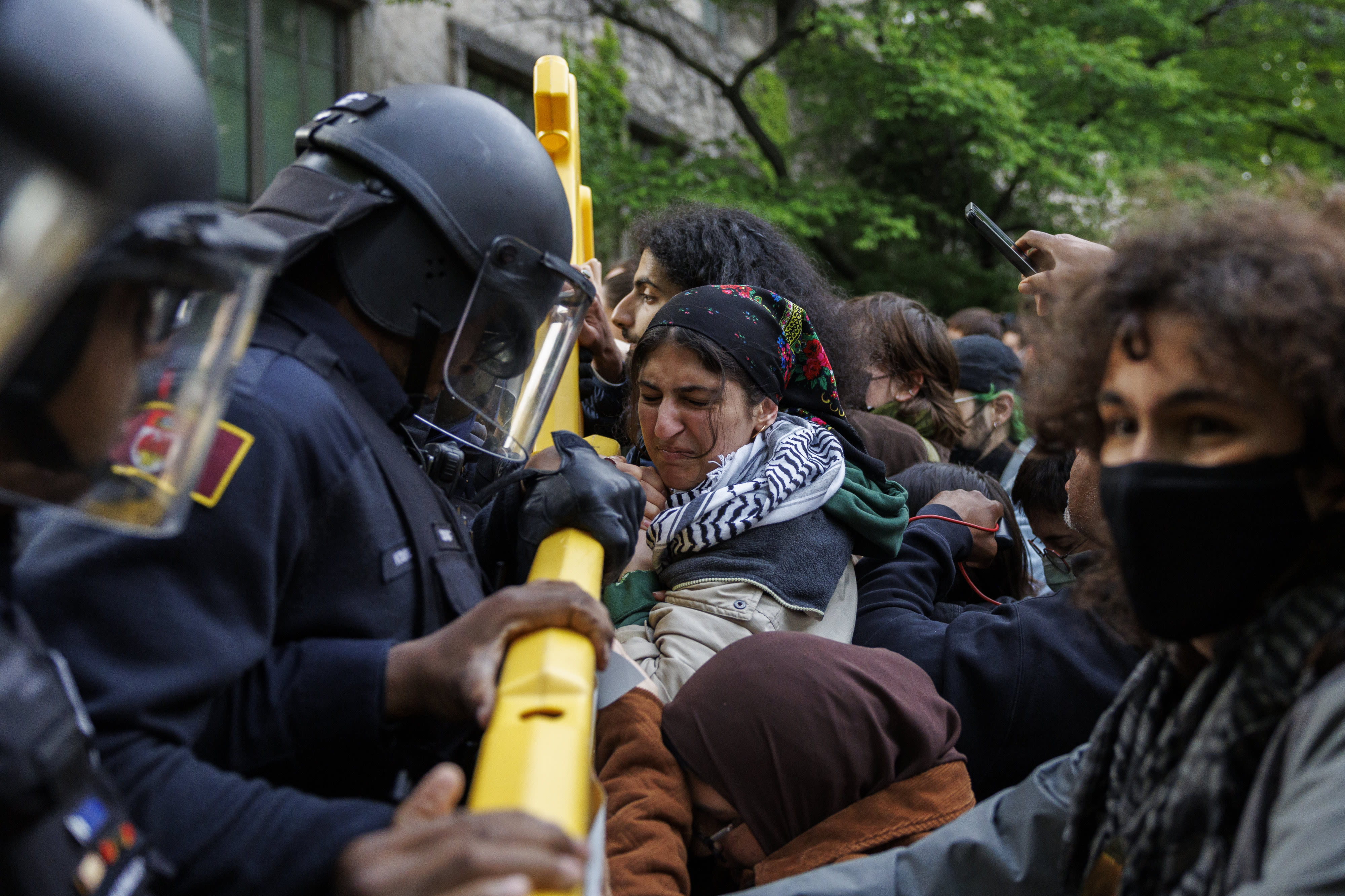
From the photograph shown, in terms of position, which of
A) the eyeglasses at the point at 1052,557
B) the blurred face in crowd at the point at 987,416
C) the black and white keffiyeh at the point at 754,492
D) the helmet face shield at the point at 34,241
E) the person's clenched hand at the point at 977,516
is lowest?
the blurred face in crowd at the point at 987,416

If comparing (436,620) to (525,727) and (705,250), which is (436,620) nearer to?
(525,727)

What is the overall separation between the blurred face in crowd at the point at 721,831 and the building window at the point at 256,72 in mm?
6877

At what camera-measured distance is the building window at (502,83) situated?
10.1m

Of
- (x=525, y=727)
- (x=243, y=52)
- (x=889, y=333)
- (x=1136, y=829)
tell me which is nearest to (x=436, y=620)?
(x=525, y=727)

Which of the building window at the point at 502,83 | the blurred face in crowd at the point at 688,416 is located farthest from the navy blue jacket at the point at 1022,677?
the building window at the point at 502,83

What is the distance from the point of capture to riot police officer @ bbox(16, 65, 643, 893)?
1.31 metres

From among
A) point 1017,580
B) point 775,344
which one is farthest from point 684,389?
point 1017,580

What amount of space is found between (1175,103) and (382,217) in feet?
37.1

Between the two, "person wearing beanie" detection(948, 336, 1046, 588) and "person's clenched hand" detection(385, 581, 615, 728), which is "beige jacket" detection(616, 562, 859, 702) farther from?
"person wearing beanie" detection(948, 336, 1046, 588)

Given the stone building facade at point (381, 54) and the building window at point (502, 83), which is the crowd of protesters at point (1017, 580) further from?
the building window at point (502, 83)

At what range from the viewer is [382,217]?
186cm

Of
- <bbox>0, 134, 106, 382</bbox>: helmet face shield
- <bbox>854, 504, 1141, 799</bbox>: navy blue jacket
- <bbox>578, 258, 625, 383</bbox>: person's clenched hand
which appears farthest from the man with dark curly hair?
<bbox>578, 258, 625, 383</bbox>: person's clenched hand

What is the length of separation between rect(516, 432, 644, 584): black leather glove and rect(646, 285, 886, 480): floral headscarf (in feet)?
2.46

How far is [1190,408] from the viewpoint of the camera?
1.35 m
